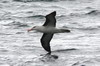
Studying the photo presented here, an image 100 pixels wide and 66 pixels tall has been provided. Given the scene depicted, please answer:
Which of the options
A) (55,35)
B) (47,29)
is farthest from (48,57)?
(55,35)

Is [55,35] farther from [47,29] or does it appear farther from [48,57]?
[48,57]

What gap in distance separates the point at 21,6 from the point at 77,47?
12853 mm

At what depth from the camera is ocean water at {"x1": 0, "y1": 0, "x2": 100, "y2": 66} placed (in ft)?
51.4

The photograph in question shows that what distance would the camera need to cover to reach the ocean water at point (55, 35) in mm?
15660

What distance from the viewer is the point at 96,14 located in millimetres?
26062

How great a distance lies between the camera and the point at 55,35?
20.4m

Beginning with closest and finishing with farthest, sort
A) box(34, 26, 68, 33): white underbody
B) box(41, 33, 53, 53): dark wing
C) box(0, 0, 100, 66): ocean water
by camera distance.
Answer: box(0, 0, 100, 66): ocean water → box(34, 26, 68, 33): white underbody → box(41, 33, 53, 53): dark wing

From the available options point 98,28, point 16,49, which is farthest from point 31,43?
point 98,28

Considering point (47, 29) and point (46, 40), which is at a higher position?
point (47, 29)

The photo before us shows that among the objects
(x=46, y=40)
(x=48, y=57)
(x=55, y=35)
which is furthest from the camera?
(x=55, y=35)

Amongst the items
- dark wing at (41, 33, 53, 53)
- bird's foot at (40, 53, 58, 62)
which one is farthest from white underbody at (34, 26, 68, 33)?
bird's foot at (40, 53, 58, 62)

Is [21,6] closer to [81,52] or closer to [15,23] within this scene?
[15,23]

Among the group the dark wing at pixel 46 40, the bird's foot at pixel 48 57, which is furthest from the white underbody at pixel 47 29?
the bird's foot at pixel 48 57

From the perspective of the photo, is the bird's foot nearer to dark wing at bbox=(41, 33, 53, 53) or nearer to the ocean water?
the ocean water
